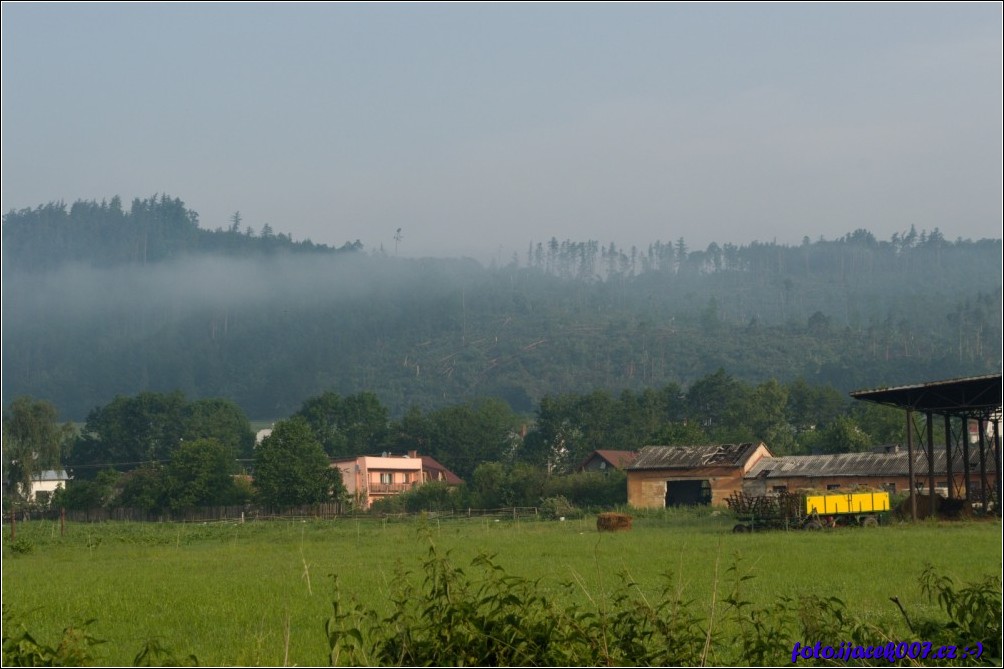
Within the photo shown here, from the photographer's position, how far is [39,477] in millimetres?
117562

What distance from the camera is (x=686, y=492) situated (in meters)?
76.7

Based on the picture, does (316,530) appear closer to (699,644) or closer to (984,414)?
(984,414)

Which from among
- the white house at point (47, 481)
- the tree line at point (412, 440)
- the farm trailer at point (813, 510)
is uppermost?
the farm trailer at point (813, 510)

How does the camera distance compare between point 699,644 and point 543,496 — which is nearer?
point 699,644

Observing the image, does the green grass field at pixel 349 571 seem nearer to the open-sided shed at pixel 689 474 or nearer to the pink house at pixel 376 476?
the open-sided shed at pixel 689 474

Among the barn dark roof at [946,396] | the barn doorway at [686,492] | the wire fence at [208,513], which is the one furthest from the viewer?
the wire fence at [208,513]

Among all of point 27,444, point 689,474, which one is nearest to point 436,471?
point 27,444

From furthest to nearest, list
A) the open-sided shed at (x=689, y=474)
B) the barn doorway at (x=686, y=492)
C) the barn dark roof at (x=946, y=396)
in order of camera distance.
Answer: the barn doorway at (x=686, y=492) → the open-sided shed at (x=689, y=474) → the barn dark roof at (x=946, y=396)

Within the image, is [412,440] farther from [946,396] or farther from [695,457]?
[946,396]

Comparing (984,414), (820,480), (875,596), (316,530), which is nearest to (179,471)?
(316,530)

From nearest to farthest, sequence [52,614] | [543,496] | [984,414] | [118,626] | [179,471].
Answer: [118,626]
[52,614]
[984,414]
[543,496]
[179,471]

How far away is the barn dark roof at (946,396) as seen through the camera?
45719 millimetres

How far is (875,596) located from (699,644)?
13.5 meters

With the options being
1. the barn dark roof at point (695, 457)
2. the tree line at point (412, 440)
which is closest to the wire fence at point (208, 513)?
the tree line at point (412, 440)
